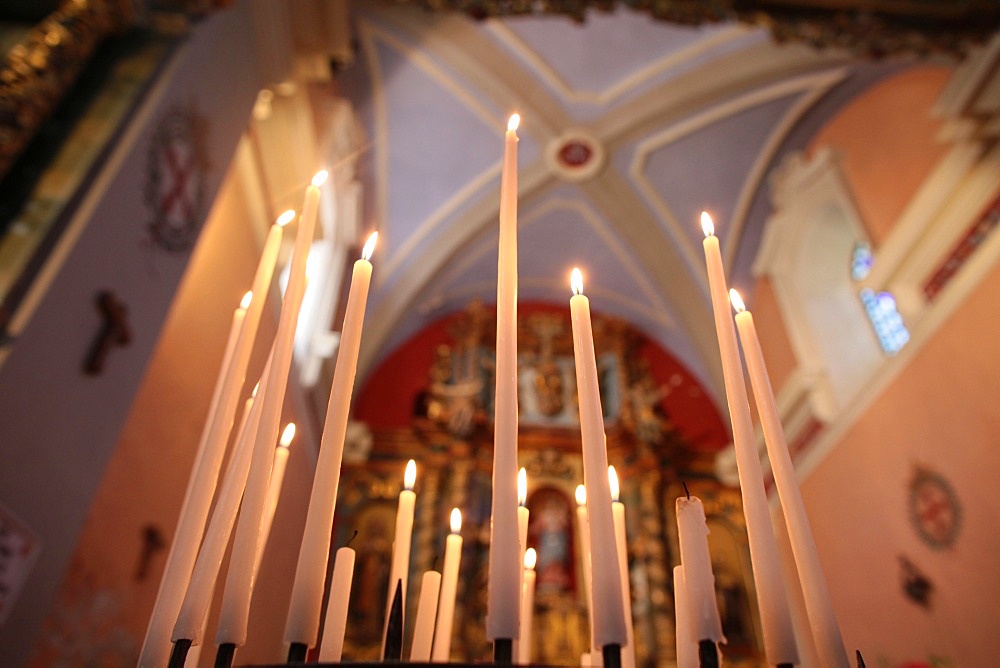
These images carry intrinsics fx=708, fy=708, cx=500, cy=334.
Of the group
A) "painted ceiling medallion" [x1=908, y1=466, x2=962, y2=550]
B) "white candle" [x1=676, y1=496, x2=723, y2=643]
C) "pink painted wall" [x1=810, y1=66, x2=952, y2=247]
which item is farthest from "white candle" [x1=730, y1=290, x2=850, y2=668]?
"pink painted wall" [x1=810, y1=66, x2=952, y2=247]

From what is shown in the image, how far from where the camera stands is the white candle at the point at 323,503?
2.25 feet

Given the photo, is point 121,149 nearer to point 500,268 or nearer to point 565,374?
point 500,268

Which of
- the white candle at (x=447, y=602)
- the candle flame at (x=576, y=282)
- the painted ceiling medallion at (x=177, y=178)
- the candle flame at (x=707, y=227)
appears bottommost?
the white candle at (x=447, y=602)

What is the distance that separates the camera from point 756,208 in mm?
7703

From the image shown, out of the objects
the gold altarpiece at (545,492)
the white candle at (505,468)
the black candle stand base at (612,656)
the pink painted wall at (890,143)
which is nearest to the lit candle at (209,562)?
the white candle at (505,468)

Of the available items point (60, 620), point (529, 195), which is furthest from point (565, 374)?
point (60, 620)

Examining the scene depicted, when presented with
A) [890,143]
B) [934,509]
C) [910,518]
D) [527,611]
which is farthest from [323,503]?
[890,143]

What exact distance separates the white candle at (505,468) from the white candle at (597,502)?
0.29 feet

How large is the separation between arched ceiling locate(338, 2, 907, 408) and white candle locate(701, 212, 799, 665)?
19.6 ft

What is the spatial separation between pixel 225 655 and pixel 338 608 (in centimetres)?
34

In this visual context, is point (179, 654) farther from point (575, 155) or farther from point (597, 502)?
point (575, 155)

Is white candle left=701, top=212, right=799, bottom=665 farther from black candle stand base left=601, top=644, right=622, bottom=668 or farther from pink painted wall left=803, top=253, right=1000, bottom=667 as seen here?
pink painted wall left=803, top=253, right=1000, bottom=667

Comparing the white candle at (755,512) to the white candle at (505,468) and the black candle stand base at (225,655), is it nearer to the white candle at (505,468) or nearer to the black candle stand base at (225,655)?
the white candle at (505,468)

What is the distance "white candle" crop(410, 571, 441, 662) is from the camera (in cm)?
113
